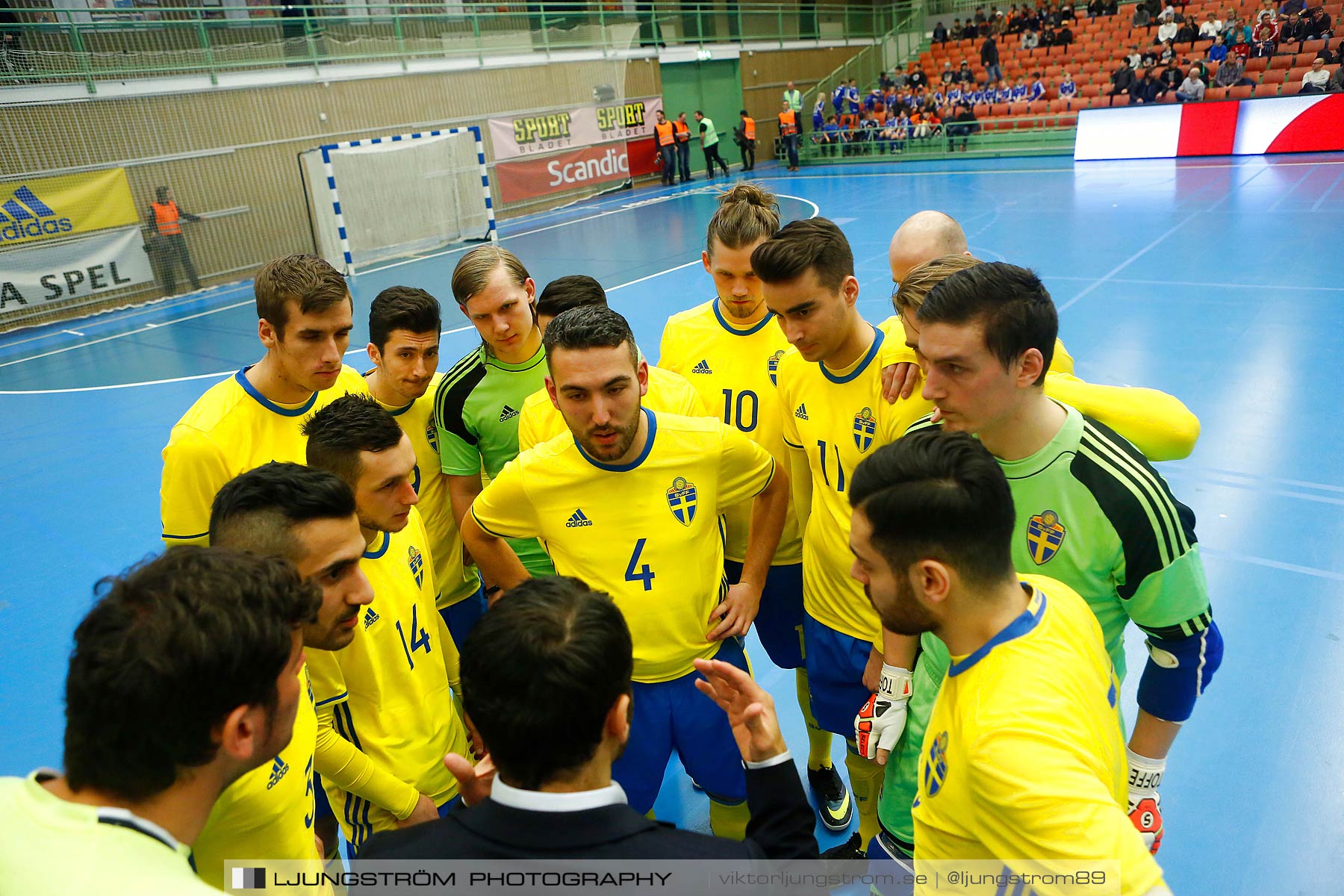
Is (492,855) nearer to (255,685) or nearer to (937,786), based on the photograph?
(255,685)

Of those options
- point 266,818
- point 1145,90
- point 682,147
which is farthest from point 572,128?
point 266,818

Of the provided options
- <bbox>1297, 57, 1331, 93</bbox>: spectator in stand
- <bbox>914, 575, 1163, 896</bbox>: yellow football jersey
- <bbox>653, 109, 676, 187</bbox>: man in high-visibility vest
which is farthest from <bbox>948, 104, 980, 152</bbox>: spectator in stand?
<bbox>914, 575, 1163, 896</bbox>: yellow football jersey

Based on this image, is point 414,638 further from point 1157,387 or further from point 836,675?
point 1157,387

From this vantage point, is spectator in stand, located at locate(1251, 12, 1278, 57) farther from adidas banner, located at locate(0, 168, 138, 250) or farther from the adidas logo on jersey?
the adidas logo on jersey

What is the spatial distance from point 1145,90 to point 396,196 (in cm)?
2041

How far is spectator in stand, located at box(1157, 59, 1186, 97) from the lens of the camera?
23.0 metres

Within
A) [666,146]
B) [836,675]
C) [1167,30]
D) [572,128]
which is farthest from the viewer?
[666,146]

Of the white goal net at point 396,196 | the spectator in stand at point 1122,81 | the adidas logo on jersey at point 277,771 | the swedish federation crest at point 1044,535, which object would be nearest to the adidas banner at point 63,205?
the white goal net at point 396,196

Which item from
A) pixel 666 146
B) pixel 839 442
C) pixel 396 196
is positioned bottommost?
pixel 839 442

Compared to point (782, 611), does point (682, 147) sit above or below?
above

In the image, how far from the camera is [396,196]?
19.4m

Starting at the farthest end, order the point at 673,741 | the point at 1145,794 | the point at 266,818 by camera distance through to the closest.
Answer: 1. the point at 673,741
2. the point at 1145,794
3. the point at 266,818

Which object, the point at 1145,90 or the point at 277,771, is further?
the point at 1145,90

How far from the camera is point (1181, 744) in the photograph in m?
4.05
